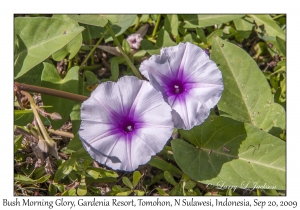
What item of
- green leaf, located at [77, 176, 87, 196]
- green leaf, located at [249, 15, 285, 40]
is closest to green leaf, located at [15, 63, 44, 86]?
green leaf, located at [77, 176, 87, 196]

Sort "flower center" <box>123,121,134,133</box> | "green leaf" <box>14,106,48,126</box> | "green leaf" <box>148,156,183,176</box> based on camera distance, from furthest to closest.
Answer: "green leaf" <box>148,156,183,176</box>, "green leaf" <box>14,106,48,126</box>, "flower center" <box>123,121,134,133</box>

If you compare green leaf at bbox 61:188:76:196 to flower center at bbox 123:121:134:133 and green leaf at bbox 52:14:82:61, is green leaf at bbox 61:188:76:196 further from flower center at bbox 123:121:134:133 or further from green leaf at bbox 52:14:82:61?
green leaf at bbox 52:14:82:61

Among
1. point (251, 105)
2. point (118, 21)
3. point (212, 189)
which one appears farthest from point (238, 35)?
point (212, 189)

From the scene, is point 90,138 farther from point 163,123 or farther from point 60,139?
point 60,139

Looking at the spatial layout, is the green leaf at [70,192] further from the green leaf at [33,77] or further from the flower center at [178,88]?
the flower center at [178,88]

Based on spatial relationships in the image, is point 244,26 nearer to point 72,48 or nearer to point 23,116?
point 72,48

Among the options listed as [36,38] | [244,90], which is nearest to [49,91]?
[36,38]
